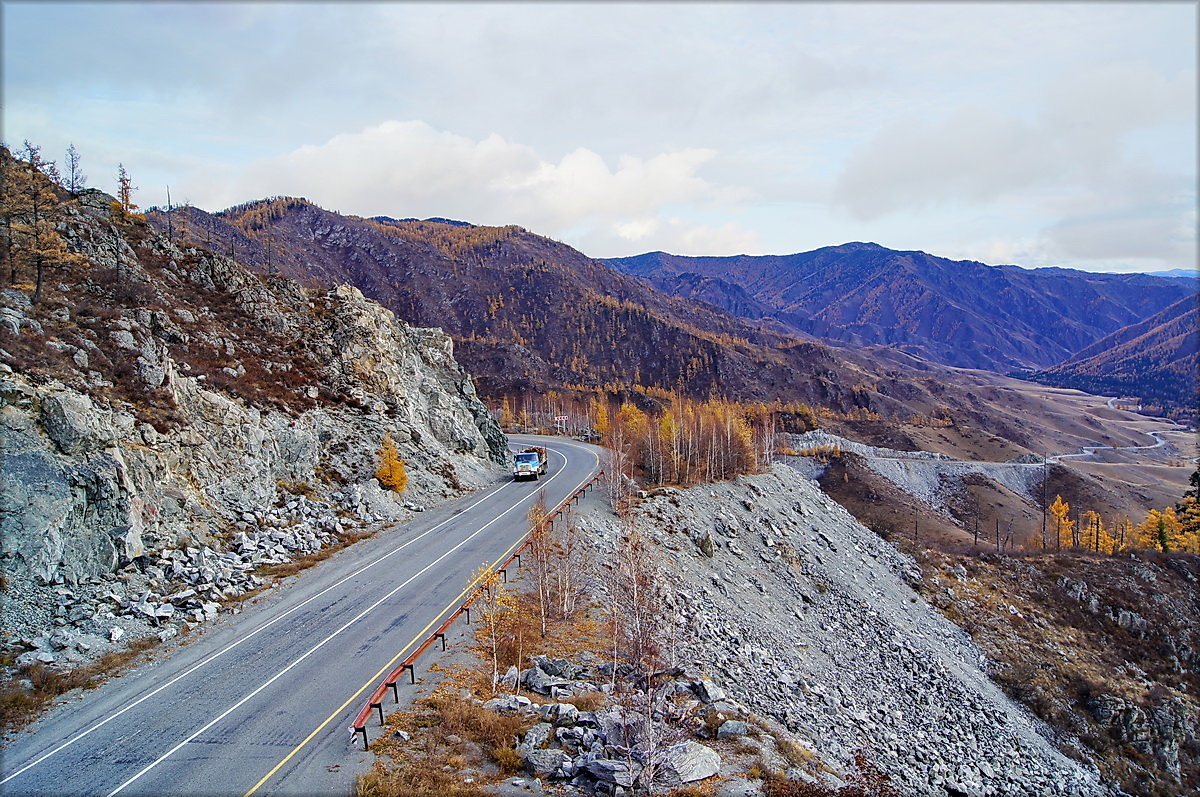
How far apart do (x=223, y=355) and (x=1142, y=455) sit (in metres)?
251

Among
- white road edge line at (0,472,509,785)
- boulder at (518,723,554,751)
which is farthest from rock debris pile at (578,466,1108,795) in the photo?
white road edge line at (0,472,509,785)

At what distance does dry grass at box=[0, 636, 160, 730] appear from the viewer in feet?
49.4

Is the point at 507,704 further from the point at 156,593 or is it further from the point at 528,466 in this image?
the point at 528,466

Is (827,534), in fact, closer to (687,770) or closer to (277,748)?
(687,770)

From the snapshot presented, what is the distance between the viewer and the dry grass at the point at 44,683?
49.4 ft

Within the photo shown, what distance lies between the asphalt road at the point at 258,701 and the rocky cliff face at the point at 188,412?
5366 millimetres

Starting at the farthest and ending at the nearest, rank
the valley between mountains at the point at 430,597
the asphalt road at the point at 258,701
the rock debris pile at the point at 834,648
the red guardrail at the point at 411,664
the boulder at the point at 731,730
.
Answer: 1. the rock debris pile at the point at 834,648
2. the boulder at the point at 731,730
3. the valley between mountains at the point at 430,597
4. the red guardrail at the point at 411,664
5. the asphalt road at the point at 258,701

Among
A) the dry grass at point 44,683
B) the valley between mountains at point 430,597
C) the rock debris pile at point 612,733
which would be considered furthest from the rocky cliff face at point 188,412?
the rock debris pile at point 612,733

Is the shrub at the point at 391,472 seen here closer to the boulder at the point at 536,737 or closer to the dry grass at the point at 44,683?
the dry grass at the point at 44,683

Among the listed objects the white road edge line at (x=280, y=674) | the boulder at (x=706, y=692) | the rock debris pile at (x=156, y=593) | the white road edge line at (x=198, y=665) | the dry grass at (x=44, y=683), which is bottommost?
the boulder at (x=706, y=692)

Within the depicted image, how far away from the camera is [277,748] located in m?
14.1

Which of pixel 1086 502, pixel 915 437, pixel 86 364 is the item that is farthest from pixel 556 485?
pixel 915 437

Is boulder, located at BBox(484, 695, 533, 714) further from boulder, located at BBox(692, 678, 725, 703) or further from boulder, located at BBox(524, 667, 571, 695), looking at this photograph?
boulder, located at BBox(692, 678, 725, 703)

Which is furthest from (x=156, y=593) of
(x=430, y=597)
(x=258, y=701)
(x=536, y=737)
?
(x=536, y=737)
